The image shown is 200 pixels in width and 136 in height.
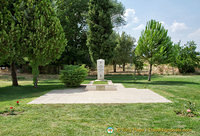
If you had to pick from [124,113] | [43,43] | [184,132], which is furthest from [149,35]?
[184,132]

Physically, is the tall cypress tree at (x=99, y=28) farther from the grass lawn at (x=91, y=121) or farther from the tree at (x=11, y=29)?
the grass lawn at (x=91, y=121)

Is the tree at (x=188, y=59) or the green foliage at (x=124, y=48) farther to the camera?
the green foliage at (x=124, y=48)

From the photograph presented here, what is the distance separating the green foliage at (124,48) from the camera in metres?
34.9

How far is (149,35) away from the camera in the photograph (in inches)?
673

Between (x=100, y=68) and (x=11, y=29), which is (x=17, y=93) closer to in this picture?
(x=11, y=29)

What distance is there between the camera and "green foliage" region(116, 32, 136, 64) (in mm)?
34875

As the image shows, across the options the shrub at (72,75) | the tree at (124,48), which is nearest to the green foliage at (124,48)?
the tree at (124,48)

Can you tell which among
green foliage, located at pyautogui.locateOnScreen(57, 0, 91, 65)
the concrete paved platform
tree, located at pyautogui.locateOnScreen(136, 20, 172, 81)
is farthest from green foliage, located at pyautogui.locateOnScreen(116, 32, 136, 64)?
the concrete paved platform

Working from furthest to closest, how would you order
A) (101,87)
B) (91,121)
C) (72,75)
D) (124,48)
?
(124,48)
(72,75)
(101,87)
(91,121)

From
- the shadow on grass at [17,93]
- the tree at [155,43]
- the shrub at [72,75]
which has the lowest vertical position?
the shadow on grass at [17,93]

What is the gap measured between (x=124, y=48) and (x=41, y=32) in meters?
24.6

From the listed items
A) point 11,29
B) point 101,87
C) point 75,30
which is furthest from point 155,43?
point 75,30

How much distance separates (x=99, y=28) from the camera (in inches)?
875

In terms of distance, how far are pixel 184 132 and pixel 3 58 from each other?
12557 millimetres
